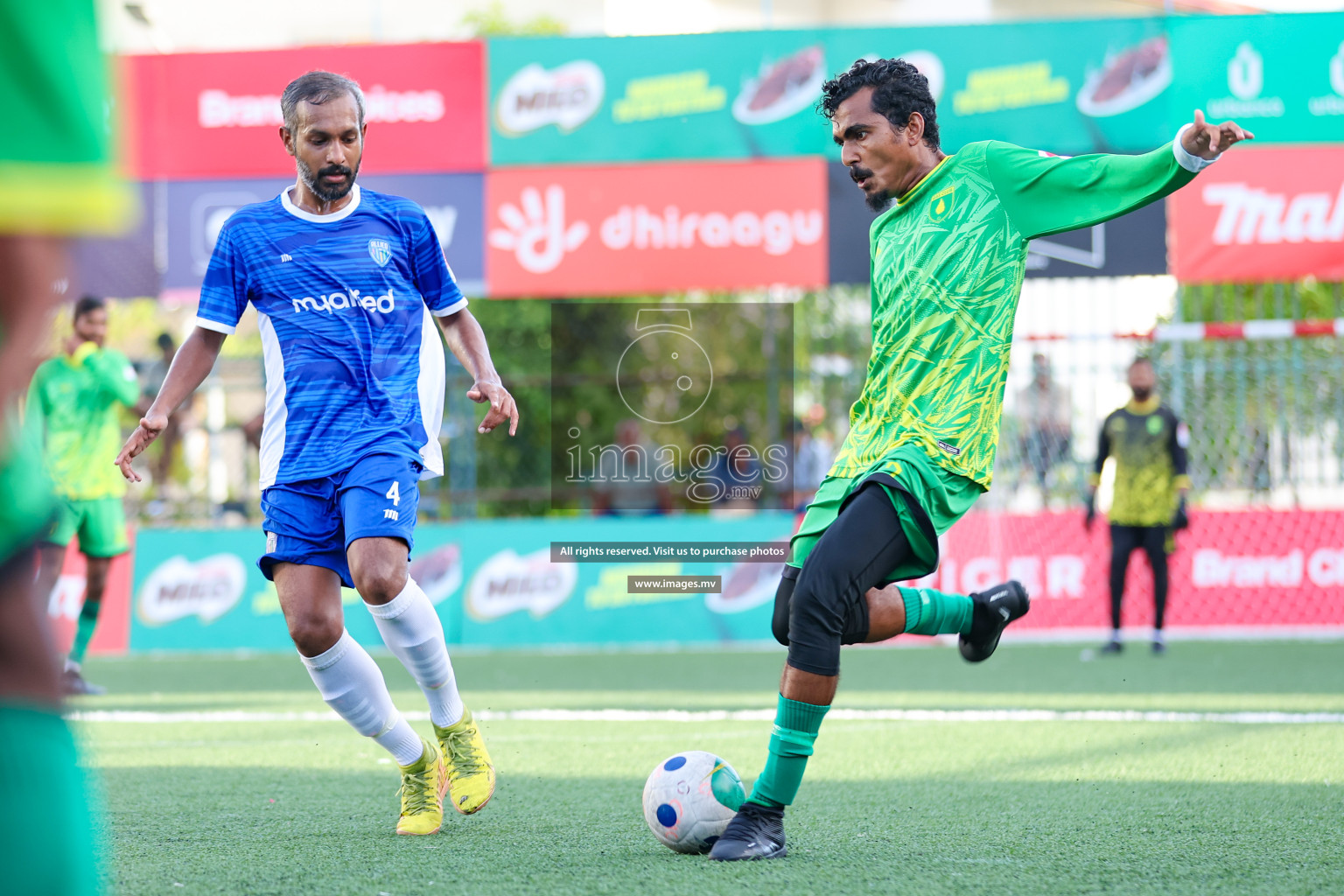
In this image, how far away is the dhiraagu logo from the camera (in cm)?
411

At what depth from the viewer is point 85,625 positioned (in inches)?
366

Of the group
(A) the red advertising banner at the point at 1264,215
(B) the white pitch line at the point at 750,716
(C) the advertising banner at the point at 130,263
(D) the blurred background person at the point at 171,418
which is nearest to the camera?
(B) the white pitch line at the point at 750,716

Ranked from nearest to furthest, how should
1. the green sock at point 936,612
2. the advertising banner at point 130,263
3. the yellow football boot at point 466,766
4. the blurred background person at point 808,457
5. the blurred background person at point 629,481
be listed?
the green sock at point 936,612 → the yellow football boot at point 466,766 → the advertising banner at point 130,263 → the blurred background person at point 808,457 → the blurred background person at point 629,481

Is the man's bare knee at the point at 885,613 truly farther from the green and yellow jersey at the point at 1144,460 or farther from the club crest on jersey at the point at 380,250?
the green and yellow jersey at the point at 1144,460

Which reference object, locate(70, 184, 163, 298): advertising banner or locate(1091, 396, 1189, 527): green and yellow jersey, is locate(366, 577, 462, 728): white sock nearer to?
locate(1091, 396, 1189, 527): green and yellow jersey

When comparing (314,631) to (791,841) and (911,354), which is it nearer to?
(791,841)

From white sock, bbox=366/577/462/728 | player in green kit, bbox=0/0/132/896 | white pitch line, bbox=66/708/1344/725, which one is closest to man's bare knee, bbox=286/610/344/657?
white sock, bbox=366/577/462/728

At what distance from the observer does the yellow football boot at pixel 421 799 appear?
449cm

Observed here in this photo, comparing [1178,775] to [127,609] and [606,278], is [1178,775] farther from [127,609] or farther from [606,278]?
[127,609]

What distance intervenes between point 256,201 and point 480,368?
820cm

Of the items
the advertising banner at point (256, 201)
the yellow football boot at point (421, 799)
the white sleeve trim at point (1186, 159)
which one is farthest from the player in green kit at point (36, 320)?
the advertising banner at point (256, 201)

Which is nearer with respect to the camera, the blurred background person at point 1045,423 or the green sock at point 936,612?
the green sock at point 936,612

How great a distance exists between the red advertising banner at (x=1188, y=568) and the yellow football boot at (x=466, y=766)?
8021 mm

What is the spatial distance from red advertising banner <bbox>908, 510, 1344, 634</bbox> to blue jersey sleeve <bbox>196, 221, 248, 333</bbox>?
336 inches
